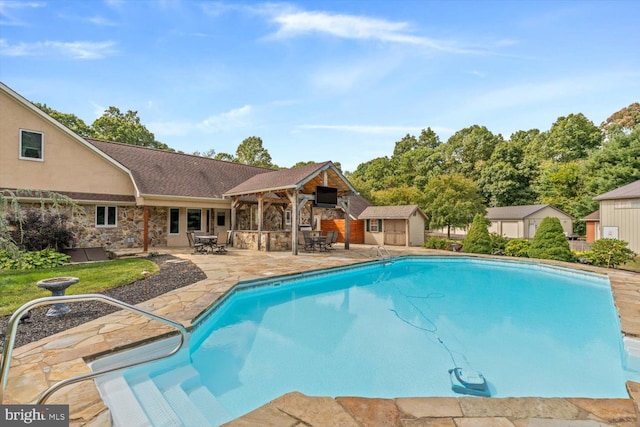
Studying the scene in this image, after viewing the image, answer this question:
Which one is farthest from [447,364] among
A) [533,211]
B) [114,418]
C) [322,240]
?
[533,211]

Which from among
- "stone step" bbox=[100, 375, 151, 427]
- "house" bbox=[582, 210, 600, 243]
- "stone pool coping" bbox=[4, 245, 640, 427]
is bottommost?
"stone step" bbox=[100, 375, 151, 427]

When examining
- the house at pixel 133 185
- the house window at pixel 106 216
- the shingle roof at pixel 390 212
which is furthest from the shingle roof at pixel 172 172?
the shingle roof at pixel 390 212

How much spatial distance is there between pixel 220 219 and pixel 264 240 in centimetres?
445

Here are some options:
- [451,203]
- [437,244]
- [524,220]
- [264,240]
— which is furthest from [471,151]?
[264,240]

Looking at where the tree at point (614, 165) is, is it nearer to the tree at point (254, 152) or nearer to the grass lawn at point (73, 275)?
the grass lawn at point (73, 275)

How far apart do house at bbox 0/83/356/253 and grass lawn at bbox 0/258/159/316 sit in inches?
117

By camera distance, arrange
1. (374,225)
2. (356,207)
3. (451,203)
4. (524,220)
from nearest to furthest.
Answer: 1. (374,225)
2. (451,203)
3. (356,207)
4. (524,220)

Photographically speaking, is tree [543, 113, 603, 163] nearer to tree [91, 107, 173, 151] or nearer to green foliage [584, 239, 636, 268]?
green foliage [584, 239, 636, 268]

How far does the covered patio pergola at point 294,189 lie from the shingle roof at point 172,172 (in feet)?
6.52

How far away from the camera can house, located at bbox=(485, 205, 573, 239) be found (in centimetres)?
2823

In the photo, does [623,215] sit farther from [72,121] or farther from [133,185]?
[72,121]

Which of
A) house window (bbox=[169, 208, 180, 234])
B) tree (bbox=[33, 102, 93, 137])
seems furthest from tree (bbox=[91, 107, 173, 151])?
house window (bbox=[169, 208, 180, 234])

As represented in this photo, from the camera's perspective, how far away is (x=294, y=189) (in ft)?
A: 45.3

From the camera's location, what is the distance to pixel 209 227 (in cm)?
1792
